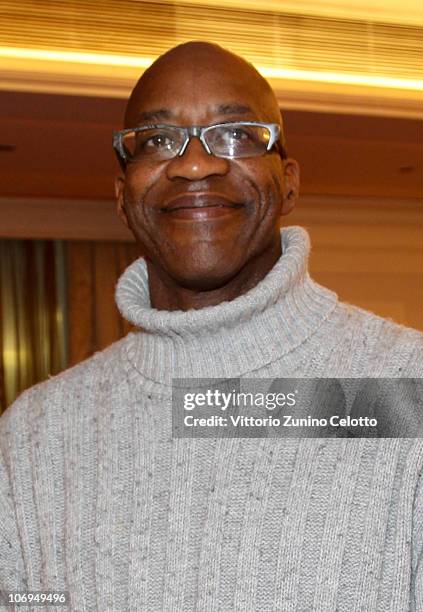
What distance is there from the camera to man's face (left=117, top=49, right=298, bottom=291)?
1.17 metres

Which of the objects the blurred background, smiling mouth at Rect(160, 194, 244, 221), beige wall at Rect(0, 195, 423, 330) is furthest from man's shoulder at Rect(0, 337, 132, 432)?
beige wall at Rect(0, 195, 423, 330)

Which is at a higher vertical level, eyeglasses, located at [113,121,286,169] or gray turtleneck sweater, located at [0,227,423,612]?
eyeglasses, located at [113,121,286,169]

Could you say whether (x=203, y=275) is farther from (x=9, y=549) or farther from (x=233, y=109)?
(x=9, y=549)

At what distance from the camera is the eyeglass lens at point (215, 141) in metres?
1.17

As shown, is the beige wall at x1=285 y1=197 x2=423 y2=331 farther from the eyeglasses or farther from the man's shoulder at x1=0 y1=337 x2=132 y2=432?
the eyeglasses

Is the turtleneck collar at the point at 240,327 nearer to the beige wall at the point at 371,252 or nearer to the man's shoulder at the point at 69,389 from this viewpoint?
the man's shoulder at the point at 69,389

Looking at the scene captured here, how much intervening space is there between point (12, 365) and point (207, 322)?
5349mm

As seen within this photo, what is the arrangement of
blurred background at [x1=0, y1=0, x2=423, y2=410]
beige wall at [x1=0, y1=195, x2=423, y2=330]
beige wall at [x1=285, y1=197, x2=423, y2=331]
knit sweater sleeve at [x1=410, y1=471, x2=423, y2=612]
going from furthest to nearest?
beige wall at [x1=285, y1=197, x2=423, y2=331]
beige wall at [x1=0, y1=195, x2=423, y2=330]
blurred background at [x1=0, y1=0, x2=423, y2=410]
knit sweater sleeve at [x1=410, y1=471, x2=423, y2=612]

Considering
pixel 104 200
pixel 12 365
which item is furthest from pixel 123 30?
pixel 12 365

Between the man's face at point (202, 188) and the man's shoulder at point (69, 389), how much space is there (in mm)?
171

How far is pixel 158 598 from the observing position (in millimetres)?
1139

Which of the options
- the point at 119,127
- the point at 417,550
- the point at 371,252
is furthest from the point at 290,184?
the point at 371,252

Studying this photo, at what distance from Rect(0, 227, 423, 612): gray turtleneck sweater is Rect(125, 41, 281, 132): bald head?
7.1 inches

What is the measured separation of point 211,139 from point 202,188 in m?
0.05
